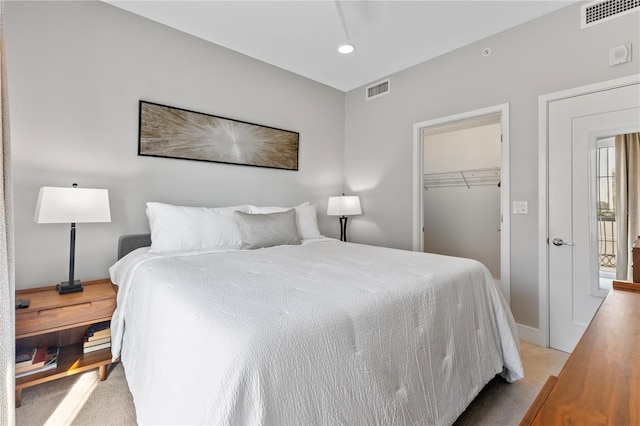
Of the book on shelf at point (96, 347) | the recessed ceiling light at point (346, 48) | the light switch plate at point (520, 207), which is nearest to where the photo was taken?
the book on shelf at point (96, 347)

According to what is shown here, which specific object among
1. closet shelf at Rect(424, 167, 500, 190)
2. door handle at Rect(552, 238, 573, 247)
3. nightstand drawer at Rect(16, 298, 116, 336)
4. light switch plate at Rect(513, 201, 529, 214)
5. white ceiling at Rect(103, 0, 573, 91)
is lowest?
nightstand drawer at Rect(16, 298, 116, 336)

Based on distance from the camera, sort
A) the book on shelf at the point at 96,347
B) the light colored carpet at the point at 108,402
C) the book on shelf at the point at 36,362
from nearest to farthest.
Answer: the light colored carpet at the point at 108,402 → the book on shelf at the point at 36,362 → the book on shelf at the point at 96,347

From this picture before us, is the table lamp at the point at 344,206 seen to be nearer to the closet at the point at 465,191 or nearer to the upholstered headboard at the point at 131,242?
the closet at the point at 465,191

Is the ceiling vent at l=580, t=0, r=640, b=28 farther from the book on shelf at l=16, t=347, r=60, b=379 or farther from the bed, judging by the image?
the book on shelf at l=16, t=347, r=60, b=379

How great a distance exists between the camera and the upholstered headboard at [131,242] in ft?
7.75

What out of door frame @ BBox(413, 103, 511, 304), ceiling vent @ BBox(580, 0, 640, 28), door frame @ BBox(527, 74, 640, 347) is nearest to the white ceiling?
ceiling vent @ BBox(580, 0, 640, 28)

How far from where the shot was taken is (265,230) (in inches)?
100

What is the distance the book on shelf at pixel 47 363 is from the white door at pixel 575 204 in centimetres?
362

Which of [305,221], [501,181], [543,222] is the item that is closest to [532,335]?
[543,222]

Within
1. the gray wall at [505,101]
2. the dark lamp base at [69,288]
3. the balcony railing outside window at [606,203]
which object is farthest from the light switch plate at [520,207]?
the dark lamp base at [69,288]

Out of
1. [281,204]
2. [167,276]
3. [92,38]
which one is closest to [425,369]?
[167,276]

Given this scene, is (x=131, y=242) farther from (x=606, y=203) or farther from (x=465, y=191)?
(x=465, y=191)

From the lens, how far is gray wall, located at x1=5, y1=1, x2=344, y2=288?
2092 millimetres

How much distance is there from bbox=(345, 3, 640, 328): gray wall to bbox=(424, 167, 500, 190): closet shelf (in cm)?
171
